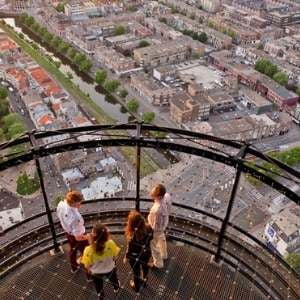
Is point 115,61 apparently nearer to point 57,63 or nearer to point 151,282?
point 57,63

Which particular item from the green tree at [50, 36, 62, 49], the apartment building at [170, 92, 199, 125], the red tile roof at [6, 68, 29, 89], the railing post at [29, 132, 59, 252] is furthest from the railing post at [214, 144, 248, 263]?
the green tree at [50, 36, 62, 49]

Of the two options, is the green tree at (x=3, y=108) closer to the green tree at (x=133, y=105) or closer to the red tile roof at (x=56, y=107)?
the red tile roof at (x=56, y=107)

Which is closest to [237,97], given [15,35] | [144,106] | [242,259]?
[144,106]

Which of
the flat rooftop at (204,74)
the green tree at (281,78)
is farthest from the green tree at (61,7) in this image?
the green tree at (281,78)

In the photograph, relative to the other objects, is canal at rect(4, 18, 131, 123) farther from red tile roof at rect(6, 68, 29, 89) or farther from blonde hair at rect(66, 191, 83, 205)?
blonde hair at rect(66, 191, 83, 205)

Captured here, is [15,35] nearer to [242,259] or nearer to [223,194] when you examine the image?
[223,194]

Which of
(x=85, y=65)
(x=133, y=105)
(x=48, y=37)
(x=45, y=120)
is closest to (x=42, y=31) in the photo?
(x=48, y=37)
